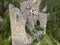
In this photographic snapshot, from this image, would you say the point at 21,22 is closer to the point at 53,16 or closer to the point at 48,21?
the point at 48,21

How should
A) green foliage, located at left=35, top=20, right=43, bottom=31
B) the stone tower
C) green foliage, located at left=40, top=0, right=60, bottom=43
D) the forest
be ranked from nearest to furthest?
the stone tower
green foliage, located at left=35, top=20, right=43, bottom=31
the forest
green foliage, located at left=40, top=0, right=60, bottom=43

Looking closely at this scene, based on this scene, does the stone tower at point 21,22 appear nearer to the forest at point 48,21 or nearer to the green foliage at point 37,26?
the green foliage at point 37,26

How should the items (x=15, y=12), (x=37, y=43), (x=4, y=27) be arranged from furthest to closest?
1. (x=4, y=27)
2. (x=37, y=43)
3. (x=15, y=12)

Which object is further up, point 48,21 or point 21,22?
point 21,22

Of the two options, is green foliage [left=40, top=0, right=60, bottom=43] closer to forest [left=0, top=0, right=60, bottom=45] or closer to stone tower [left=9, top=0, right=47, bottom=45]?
forest [left=0, top=0, right=60, bottom=45]

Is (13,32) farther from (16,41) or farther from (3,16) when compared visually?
(3,16)

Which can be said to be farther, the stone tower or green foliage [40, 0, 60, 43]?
green foliage [40, 0, 60, 43]

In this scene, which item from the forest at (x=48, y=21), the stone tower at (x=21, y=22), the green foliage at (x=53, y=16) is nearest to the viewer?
the stone tower at (x=21, y=22)

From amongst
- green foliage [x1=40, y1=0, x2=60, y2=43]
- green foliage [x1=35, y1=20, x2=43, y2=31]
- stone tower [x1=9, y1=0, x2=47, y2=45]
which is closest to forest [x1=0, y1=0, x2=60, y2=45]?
green foliage [x1=40, y1=0, x2=60, y2=43]

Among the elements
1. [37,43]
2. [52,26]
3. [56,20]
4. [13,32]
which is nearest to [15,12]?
[13,32]

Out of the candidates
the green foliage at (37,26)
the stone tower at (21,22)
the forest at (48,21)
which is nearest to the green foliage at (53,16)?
the forest at (48,21)

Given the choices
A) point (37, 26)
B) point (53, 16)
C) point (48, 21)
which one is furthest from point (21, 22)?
point (53, 16)
